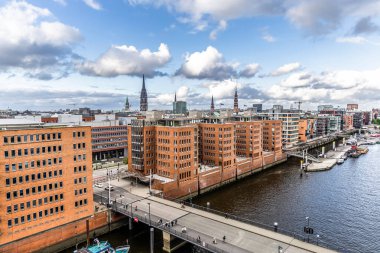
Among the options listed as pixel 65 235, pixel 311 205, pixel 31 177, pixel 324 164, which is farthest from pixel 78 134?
pixel 324 164

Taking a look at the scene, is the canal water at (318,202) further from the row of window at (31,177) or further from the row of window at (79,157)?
the row of window at (31,177)

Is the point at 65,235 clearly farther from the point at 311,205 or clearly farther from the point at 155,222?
the point at 311,205

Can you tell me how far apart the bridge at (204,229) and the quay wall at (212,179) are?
1073cm

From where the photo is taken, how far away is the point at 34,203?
59750 mm

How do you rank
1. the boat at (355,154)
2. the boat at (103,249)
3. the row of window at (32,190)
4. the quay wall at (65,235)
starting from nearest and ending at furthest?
the row of window at (32,190) < the quay wall at (65,235) < the boat at (103,249) < the boat at (355,154)

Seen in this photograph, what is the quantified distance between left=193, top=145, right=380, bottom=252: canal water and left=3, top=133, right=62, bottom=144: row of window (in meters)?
50.0

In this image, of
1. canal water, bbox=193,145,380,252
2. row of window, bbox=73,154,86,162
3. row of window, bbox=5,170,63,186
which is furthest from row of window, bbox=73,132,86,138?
canal water, bbox=193,145,380,252

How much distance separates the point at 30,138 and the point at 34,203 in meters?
14.1

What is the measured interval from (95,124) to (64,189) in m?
92.3

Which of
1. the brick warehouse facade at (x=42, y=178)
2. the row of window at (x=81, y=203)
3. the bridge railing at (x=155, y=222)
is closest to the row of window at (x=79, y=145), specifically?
the brick warehouse facade at (x=42, y=178)

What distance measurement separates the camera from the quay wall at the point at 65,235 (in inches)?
2259

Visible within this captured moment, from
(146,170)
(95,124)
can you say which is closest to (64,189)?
(146,170)

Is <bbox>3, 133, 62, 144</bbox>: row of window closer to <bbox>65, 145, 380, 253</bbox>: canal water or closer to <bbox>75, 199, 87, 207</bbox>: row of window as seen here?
<bbox>75, 199, 87, 207</bbox>: row of window

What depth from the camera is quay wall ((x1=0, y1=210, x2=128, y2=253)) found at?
5738 cm
